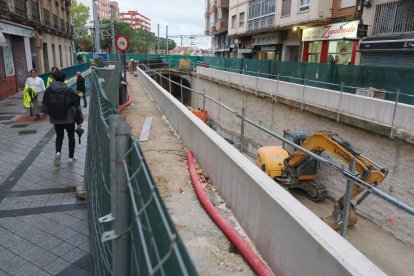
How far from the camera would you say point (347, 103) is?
12.8m

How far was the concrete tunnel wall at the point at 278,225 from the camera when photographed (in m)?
2.61

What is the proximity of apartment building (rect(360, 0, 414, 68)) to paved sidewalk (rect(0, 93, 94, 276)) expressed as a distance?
15554 mm

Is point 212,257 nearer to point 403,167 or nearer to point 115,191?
point 115,191

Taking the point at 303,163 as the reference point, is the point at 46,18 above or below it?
above

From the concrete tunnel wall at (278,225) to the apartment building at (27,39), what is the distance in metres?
14.4

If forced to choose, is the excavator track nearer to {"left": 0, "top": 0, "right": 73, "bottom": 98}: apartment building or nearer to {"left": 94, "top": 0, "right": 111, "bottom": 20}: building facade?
{"left": 0, "top": 0, "right": 73, "bottom": 98}: apartment building

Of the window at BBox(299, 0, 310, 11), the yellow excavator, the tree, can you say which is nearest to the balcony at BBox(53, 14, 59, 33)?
the window at BBox(299, 0, 310, 11)

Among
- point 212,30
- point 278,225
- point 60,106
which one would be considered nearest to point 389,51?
point 60,106

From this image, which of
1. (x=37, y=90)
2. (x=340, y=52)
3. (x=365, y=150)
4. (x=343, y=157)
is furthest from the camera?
(x=340, y=52)

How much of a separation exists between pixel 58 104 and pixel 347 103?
10297 mm

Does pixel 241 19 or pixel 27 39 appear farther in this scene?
pixel 241 19

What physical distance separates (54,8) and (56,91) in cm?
2875

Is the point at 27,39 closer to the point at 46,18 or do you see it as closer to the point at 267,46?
the point at 46,18

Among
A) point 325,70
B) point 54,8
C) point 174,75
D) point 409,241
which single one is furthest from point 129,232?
point 174,75
